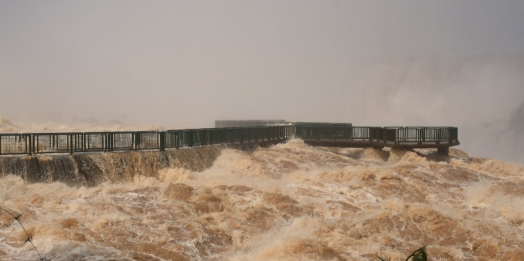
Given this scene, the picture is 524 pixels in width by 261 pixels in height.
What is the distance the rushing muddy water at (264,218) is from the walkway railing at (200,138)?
1.39 meters

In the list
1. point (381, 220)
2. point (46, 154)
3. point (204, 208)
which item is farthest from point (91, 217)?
point (381, 220)

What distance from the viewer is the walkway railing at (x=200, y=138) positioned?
17.4 m

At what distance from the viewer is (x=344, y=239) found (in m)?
13.2

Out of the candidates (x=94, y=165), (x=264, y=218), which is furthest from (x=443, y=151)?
(x=94, y=165)

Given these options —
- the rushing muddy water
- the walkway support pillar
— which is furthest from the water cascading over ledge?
the walkway support pillar

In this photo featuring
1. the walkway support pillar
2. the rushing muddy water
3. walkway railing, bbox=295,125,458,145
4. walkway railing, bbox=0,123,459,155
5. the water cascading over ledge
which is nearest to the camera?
the rushing muddy water

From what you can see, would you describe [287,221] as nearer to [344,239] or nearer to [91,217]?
[344,239]

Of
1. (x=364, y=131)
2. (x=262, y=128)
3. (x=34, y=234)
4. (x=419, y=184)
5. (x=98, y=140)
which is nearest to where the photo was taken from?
(x=34, y=234)

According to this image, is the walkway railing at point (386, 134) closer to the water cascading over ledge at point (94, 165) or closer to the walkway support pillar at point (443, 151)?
the walkway support pillar at point (443, 151)

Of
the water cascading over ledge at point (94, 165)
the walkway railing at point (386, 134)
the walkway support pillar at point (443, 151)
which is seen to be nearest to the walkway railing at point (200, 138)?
the walkway railing at point (386, 134)

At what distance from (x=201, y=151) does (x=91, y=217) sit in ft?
33.4

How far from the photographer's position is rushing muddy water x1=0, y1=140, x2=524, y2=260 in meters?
11.8

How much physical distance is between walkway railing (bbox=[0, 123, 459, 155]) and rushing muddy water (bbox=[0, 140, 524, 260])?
1392 mm

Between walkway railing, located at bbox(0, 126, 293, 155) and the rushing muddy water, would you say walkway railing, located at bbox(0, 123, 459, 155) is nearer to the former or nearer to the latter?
walkway railing, located at bbox(0, 126, 293, 155)
